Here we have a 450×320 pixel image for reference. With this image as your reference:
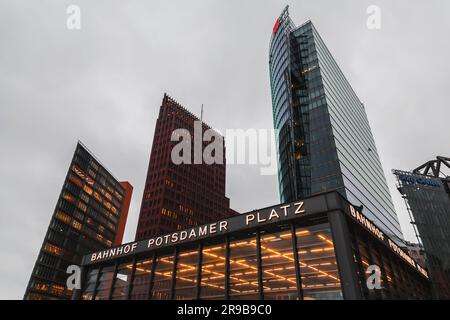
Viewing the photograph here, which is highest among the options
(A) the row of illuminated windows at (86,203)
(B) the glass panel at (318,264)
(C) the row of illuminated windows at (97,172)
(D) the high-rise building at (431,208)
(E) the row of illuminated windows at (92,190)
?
(C) the row of illuminated windows at (97,172)

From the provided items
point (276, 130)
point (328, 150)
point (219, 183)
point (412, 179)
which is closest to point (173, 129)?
point (219, 183)

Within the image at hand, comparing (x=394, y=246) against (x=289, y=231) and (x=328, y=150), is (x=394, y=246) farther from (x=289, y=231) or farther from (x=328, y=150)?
(x=328, y=150)

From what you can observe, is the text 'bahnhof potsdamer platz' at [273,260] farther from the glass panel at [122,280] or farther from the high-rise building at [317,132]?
the high-rise building at [317,132]

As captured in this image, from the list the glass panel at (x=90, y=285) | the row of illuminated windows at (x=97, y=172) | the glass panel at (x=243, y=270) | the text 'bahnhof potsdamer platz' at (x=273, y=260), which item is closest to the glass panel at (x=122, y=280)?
the text 'bahnhof potsdamer platz' at (x=273, y=260)

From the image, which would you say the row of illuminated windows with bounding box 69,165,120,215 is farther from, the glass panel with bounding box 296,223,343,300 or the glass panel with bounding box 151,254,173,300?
the glass panel with bounding box 296,223,343,300

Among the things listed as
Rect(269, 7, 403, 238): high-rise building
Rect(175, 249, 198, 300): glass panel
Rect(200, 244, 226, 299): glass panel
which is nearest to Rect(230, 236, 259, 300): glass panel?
Rect(200, 244, 226, 299): glass panel

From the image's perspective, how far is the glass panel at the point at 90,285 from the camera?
32281 millimetres

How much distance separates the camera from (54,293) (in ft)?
321

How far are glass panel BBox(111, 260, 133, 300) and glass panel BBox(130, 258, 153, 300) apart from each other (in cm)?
100

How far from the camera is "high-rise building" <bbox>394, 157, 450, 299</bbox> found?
6006 cm

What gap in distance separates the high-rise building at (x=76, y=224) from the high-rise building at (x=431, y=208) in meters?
105

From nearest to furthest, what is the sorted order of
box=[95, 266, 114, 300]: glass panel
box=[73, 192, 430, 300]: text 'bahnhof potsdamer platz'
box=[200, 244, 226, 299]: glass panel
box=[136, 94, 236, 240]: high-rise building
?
box=[73, 192, 430, 300]: text 'bahnhof potsdamer platz', box=[200, 244, 226, 299]: glass panel, box=[95, 266, 114, 300]: glass panel, box=[136, 94, 236, 240]: high-rise building

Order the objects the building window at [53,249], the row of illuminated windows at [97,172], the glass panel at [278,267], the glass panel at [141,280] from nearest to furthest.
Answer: the glass panel at [278,267], the glass panel at [141,280], the building window at [53,249], the row of illuminated windows at [97,172]
